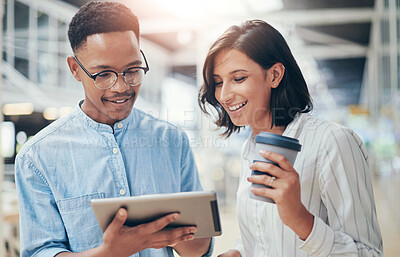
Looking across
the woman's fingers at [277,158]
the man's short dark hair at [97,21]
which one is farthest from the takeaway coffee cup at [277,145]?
the man's short dark hair at [97,21]

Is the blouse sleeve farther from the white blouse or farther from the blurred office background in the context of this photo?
the blurred office background

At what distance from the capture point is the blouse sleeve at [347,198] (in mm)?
1010

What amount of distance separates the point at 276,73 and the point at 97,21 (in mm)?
592

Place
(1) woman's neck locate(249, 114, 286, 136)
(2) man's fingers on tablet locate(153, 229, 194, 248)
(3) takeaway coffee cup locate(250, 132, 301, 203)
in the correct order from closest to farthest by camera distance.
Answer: (3) takeaway coffee cup locate(250, 132, 301, 203) < (2) man's fingers on tablet locate(153, 229, 194, 248) < (1) woman's neck locate(249, 114, 286, 136)

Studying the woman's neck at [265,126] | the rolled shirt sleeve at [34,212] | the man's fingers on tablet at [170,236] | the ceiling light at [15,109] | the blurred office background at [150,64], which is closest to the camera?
the man's fingers on tablet at [170,236]

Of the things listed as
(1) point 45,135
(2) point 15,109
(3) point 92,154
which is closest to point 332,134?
(3) point 92,154

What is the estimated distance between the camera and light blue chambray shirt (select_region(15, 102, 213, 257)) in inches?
45.1

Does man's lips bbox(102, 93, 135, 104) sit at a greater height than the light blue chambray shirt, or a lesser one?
greater

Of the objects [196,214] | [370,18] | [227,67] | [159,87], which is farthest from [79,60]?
[370,18]

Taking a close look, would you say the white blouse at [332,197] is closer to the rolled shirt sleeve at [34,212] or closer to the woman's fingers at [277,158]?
the woman's fingers at [277,158]

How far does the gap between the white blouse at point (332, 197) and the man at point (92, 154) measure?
31 centimetres

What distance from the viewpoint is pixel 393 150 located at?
16.5ft

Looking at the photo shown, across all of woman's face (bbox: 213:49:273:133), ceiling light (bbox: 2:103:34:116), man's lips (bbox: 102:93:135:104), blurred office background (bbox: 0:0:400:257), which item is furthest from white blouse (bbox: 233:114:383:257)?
ceiling light (bbox: 2:103:34:116)

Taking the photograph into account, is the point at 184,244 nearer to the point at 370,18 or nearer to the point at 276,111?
the point at 276,111
